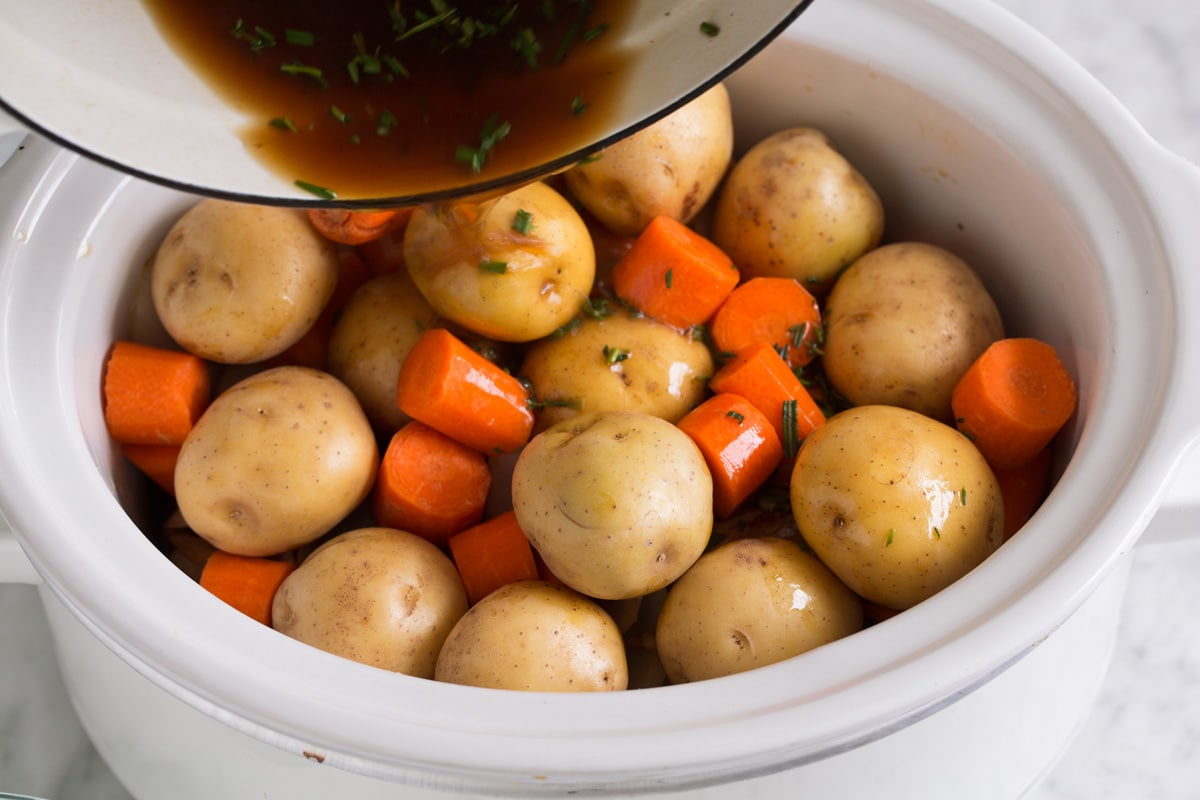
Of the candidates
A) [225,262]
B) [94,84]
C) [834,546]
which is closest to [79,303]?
[225,262]

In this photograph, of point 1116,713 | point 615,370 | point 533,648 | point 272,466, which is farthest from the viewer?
point 1116,713

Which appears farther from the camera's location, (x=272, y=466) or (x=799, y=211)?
(x=799, y=211)

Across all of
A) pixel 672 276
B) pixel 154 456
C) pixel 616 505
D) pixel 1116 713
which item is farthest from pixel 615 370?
pixel 1116 713

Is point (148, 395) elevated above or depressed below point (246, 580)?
above

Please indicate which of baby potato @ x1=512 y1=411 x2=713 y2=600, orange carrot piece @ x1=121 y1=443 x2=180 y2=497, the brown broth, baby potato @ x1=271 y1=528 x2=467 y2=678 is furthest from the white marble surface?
the brown broth

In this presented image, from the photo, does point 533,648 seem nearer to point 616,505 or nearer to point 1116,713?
point 616,505

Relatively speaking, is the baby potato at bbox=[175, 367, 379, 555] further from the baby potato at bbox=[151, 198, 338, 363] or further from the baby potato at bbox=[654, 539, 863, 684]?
the baby potato at bbox=[654, 539, 863, 684]
